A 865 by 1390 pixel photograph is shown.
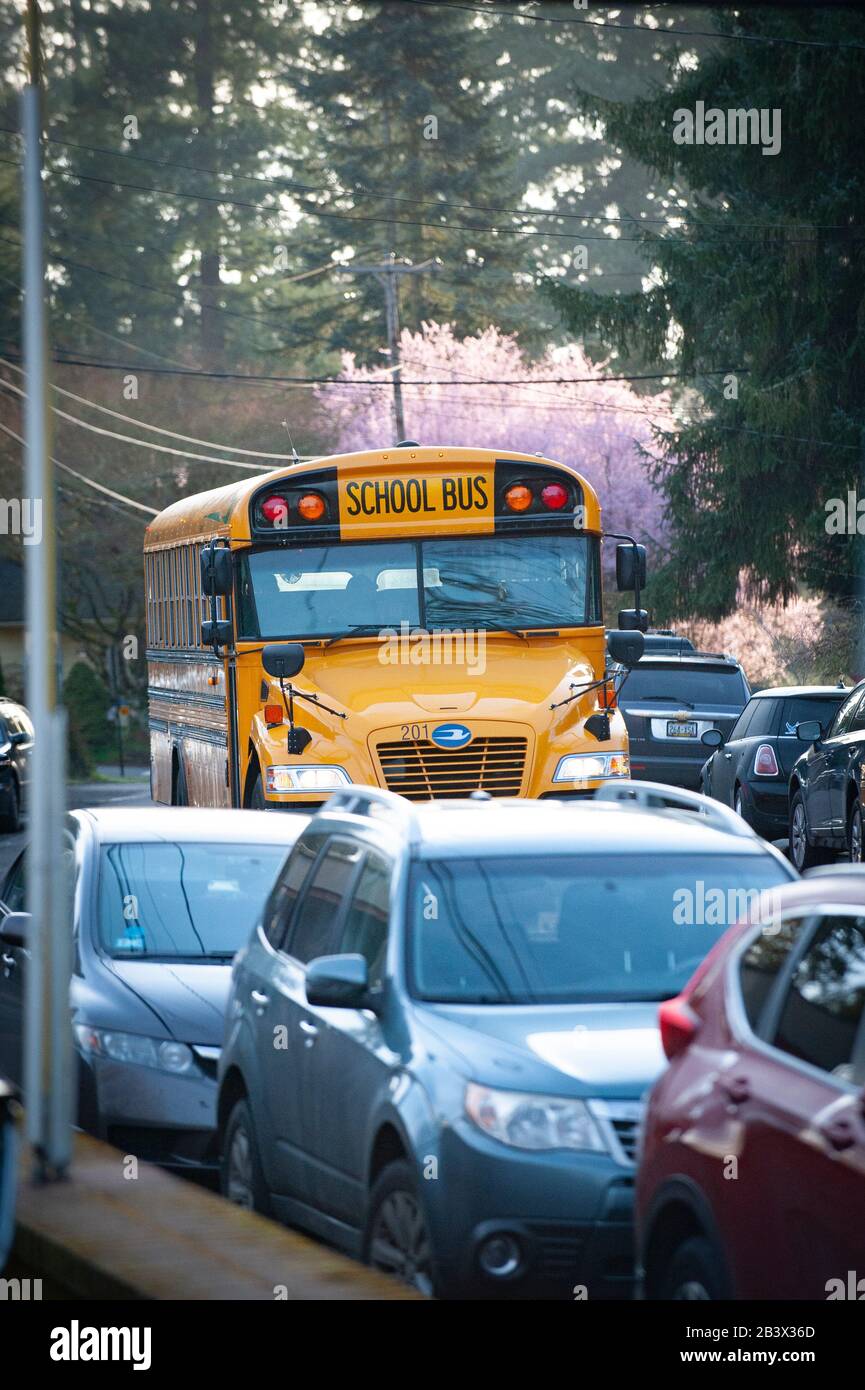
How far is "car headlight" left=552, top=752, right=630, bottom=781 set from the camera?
16.0 metres

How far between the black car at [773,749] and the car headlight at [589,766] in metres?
5.51

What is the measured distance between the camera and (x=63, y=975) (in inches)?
272

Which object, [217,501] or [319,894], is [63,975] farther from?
[217,501]

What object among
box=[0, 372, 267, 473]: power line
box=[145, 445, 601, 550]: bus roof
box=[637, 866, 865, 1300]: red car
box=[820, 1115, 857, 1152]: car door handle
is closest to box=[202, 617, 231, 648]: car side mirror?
box=[145, 445, 601, 550]: bus roof

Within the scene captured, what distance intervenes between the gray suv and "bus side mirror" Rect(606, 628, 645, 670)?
26.9 feet

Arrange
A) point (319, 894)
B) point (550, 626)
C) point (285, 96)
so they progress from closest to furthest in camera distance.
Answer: point (319, 894)
point (550, 626)
point (285, 96)

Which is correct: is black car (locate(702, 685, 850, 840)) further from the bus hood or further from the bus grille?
the bus grille

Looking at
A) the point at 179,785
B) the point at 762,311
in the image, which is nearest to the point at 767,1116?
the point at 179,785

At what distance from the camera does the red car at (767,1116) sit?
487cm

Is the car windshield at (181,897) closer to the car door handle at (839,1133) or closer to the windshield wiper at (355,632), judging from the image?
the car door handle at (839,1133)

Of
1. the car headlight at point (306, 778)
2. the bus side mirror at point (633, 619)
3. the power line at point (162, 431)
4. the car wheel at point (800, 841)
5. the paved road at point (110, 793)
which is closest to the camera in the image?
the car headlight at point (306, 778)

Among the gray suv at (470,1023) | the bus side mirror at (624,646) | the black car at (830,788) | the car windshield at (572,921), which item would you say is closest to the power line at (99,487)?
the black car at (830,788)

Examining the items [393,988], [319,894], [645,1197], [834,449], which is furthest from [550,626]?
[834,449]

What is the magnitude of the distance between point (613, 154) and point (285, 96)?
1398 cm
